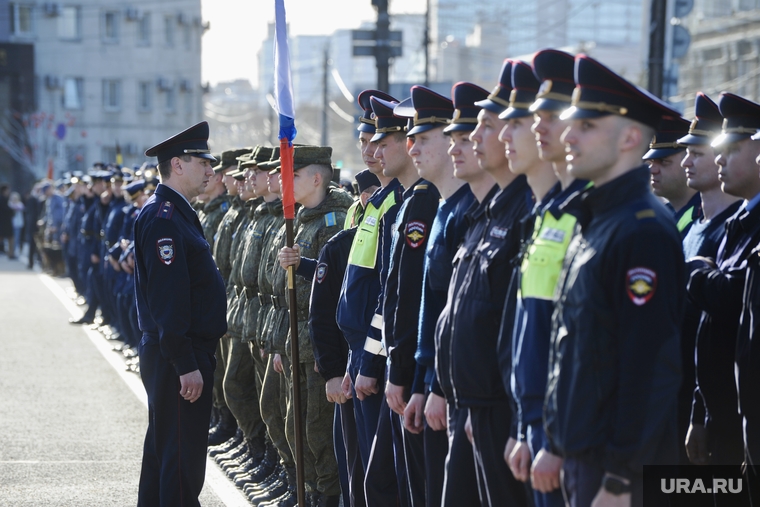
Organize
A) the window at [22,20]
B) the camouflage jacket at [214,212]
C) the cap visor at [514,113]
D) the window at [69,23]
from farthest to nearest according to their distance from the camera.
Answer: the window at [69,23], the window at [22,20], the camouflage jacket at [214,212], the cap visor at [514,113]

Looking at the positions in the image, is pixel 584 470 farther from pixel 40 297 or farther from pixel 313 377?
pixel 40 297

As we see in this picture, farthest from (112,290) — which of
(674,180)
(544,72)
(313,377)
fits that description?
(544,72)

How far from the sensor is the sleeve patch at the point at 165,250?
6.18 m

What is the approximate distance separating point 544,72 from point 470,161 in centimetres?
77

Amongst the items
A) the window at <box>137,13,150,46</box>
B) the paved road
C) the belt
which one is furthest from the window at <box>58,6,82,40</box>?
the belt

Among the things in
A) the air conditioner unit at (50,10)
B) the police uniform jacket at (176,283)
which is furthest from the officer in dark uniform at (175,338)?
the air conditioner unit at (50,10)

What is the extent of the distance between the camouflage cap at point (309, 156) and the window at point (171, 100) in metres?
59.2

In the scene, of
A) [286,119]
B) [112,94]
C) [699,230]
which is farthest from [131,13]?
[699,230]

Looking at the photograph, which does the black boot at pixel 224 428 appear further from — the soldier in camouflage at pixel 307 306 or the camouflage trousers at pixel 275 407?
the soldier in camouflage at pixel 307 306

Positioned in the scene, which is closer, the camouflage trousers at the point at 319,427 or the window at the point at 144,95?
the camouflage trousers at the point at 319,427

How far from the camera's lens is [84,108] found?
6138cm

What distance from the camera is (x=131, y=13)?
206ft

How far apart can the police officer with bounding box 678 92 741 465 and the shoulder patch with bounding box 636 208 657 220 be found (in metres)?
1.33

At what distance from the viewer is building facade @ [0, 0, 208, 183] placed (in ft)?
197
